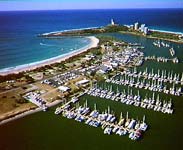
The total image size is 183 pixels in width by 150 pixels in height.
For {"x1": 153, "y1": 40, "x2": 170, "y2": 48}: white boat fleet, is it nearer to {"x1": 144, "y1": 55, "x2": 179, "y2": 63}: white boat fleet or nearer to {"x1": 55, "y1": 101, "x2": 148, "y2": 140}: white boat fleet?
{"x1": 144, "y1": 55, "x2": 179, "y2": 63}: white boat fleet

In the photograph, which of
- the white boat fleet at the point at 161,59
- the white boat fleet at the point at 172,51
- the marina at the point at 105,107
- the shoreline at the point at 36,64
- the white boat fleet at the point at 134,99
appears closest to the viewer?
the marina at the point at 105,107

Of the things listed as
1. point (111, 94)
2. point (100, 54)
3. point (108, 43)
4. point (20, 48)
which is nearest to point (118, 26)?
point (108, 43)

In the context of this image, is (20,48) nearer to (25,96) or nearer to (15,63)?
(15,63)

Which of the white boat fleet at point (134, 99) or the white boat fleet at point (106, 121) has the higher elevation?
the white boat fleet at point (134, 99)

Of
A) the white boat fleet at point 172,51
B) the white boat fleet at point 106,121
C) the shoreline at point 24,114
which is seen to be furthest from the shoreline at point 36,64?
the white boat fleet at point 172,51

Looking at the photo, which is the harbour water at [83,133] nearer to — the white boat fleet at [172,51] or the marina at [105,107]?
the marina at [105,107]

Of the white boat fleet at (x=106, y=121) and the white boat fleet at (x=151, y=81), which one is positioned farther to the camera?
the white boat fleet at (x=151, y=81)

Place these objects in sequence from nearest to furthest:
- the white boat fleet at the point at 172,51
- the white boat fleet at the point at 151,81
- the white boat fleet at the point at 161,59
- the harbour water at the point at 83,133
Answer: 1. the harbour water at the point at 83,133
2. the white boat fleet at the point at 151,81
3. the white boat fleet at the point at 161,59
4. the white boat fleet at the point at 172,51
